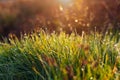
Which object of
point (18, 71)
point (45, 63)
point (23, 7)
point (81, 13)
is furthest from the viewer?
point (23, 7)

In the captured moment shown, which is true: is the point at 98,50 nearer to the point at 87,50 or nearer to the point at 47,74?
the point at 87,50

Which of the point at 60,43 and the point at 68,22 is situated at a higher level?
the point at 60,43

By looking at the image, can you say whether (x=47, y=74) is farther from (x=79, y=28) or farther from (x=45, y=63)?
(x=79, y=28)

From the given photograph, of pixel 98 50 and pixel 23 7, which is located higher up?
pixel 98 50

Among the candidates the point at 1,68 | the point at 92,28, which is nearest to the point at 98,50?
the point at 1,68

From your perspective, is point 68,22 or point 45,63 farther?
point 68,22

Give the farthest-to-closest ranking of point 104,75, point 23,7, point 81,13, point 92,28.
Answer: point 23,7, point 81,13, point 92,28, point 104,75

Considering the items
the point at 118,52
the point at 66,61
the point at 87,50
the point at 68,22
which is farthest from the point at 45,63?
the point at 68,22
